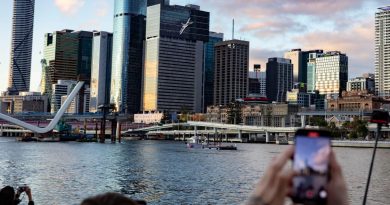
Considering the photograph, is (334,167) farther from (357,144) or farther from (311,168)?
(357,144)

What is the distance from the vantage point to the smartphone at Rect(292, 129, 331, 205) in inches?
131

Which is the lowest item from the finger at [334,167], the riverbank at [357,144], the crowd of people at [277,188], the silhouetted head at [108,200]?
the riverbank at [357,144]

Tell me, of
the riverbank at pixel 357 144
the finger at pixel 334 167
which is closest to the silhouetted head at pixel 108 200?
the finger at pixel 334 167

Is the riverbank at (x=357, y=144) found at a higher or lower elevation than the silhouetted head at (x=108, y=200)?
lower

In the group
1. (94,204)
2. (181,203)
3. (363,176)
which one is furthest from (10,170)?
(94,204)

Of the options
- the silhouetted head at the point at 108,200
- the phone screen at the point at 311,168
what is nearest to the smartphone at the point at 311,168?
A: the phone screen at the point at 311,168

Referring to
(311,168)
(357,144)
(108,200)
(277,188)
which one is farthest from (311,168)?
(357,144)

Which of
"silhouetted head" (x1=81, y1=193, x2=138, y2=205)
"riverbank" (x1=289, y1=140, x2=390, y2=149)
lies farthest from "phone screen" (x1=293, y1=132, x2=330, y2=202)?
"riverbank" (x1=289, y1=140, x2=390, y2=149)

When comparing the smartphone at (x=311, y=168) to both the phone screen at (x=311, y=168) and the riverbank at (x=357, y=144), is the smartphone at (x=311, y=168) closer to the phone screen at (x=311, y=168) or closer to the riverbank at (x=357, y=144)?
the phone screen at (x=311, y=168)

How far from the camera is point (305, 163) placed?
3.48 metres

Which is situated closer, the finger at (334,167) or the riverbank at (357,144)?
the finger at (334,167)

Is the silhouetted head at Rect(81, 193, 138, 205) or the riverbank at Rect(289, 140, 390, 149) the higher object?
the silhouetted head at Rect(81, 193, 138, 205)

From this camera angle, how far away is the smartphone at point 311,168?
3.32m

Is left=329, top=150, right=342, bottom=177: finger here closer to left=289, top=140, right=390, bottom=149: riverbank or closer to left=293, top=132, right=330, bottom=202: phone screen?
left=293, top=132, right=330, bottom=202: phone screen
